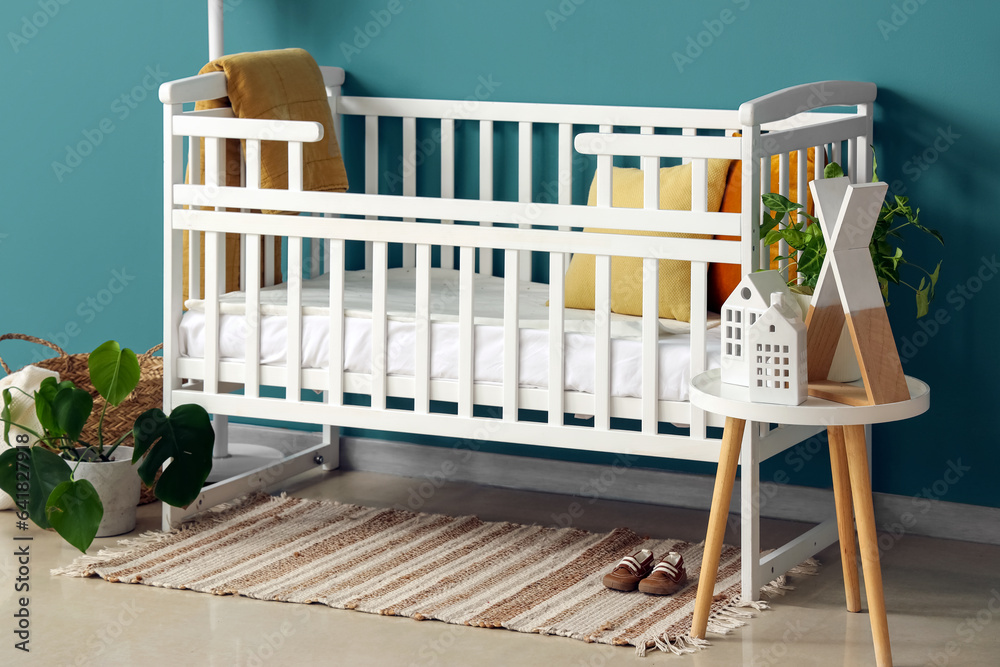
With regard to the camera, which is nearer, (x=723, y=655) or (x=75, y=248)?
(x=723, y=655)

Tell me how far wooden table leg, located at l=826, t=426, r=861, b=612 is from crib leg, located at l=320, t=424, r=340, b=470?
4.54 ft

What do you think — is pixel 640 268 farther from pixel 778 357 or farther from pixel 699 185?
pixel 778 357

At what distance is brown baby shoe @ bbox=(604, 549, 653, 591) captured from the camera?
2334 mm

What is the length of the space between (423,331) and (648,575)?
621 mm

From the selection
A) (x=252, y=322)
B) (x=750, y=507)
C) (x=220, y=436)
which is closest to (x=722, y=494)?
(x=750, y=507)

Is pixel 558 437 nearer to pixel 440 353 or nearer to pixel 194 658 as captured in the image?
pixel 440 353

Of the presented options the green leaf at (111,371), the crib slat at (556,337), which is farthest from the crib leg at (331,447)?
the crib slat at (556,337)

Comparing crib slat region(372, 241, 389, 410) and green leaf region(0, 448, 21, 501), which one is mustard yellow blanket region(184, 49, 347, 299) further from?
green leaf region(0, 448, 21, 501)

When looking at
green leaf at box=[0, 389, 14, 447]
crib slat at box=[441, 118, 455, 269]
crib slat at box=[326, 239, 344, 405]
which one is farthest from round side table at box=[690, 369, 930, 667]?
green leaf at box=[0, 389, 14, 447]

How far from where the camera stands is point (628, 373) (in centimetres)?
233

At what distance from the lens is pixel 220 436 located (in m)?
3.12

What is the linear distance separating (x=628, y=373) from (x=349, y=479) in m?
1.03

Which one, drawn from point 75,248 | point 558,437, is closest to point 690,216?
point 558,437

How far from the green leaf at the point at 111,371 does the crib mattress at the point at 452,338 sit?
0.53 feet
